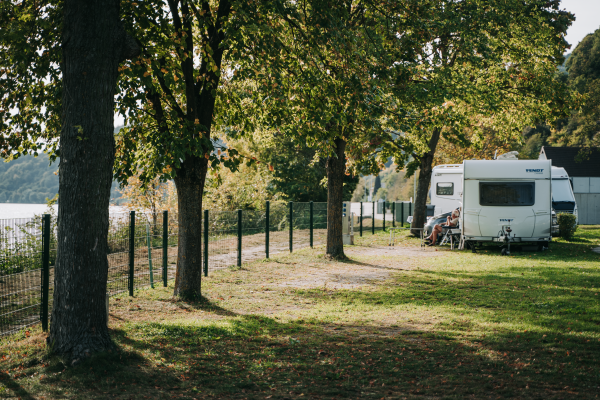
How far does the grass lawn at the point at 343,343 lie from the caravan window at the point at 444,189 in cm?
1348

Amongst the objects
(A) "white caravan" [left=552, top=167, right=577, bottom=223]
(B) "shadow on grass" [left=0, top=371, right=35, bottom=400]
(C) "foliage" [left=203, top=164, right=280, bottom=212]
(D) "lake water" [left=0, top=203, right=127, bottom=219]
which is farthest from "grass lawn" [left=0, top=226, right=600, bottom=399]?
(A) "white caravan" [left=552, top=167, right=577, bottom=223]

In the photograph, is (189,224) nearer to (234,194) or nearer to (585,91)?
(234,194)

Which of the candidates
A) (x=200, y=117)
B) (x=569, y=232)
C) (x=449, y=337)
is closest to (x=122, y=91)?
(x=200, y=117)

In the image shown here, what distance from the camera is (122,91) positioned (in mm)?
8375

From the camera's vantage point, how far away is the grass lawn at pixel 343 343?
190 inches

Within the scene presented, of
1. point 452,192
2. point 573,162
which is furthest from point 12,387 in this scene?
point 573,162

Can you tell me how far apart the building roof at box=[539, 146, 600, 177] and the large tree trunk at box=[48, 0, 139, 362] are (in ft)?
139

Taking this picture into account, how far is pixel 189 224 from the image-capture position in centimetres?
910

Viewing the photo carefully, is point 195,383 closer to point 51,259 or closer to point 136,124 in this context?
point 51,259

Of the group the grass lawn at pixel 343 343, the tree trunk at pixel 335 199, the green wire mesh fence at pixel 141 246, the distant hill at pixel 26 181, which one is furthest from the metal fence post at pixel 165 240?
the distant hill at pixel 26 181

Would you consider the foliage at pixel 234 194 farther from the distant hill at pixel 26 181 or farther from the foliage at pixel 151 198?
the distant hill at pixel 26 181

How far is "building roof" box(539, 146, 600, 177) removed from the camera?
135ft

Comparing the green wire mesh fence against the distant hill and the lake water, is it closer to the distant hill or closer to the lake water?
the lake water

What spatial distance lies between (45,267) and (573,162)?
142 feet
